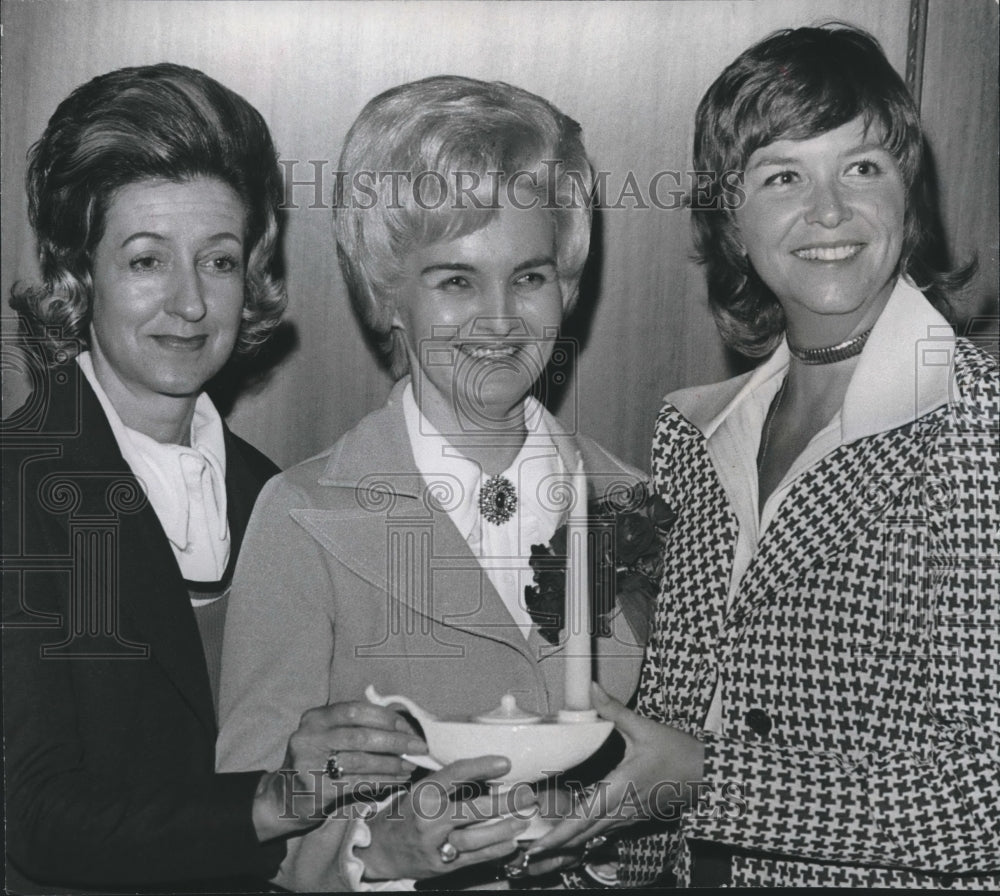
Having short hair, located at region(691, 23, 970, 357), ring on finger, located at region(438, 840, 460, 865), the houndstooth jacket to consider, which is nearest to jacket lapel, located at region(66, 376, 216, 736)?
ring on finger, located at region(438, 840, 460, 865)

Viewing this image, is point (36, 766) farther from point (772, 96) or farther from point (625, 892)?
point (772, 96)

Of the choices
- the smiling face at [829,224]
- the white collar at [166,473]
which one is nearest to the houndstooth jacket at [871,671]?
the smiling face at [829,224]

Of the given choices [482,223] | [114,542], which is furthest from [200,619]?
[482,223]

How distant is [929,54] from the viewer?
133 cm

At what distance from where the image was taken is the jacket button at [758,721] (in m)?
1.19

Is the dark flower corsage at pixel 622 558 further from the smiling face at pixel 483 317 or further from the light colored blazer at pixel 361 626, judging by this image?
the smiling face at pixel 483 317

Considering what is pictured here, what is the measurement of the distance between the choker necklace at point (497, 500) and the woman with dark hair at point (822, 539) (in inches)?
6.2

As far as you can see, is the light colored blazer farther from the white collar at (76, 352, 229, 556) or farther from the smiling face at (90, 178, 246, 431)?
the smiling face at (90, 178, 246, 431)

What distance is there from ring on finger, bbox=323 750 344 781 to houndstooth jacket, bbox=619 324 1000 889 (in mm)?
331

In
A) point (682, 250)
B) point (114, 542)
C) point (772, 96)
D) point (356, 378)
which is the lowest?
point (114, 542)

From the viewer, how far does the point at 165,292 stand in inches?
49.1

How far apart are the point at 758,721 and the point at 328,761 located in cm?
40

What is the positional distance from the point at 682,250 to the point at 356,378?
0.35m

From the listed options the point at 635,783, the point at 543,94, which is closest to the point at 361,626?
the point at 635,783
